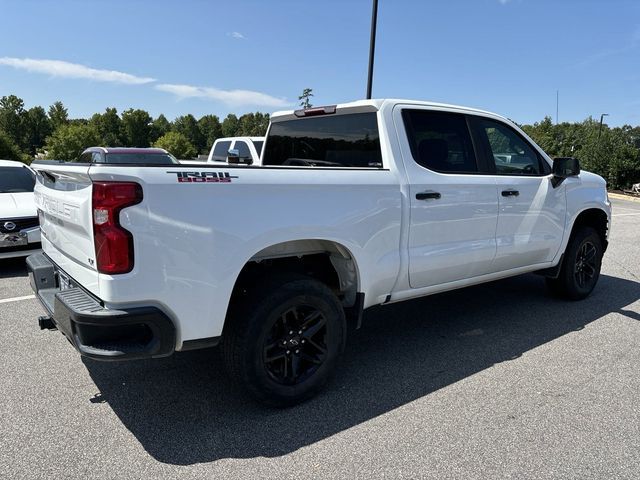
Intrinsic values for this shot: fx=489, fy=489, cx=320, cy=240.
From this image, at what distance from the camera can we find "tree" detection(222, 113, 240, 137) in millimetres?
105675

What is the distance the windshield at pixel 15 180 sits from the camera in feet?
24.3

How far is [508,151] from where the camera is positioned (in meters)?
4.52

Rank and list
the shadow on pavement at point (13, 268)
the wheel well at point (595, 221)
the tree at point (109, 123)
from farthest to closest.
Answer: the tree at point (109, 123) < the shadow on pavement at point (13, 268) < the wheel well at point (595, 221)

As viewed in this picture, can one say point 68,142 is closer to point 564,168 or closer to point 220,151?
point 220,151

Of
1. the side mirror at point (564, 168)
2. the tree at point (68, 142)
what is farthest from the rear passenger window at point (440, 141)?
the tree at point (68, 142)

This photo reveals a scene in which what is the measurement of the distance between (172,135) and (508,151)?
57.6 m

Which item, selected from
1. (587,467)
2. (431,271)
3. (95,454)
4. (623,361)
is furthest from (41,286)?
(623,361)

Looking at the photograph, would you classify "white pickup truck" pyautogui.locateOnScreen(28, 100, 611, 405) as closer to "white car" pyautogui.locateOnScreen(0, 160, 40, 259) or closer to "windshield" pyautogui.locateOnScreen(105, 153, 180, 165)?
"white car" pyautogui.locateOnScreen(0, 160, 40, 259)

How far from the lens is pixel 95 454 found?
2.61 metres

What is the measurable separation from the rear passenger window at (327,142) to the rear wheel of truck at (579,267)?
2.83 meters

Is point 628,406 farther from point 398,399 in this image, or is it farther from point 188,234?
point 188,234

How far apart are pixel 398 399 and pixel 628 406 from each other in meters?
1.51

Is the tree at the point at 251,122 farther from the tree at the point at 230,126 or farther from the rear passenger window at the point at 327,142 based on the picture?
the rear passenger window at the point at 327,142

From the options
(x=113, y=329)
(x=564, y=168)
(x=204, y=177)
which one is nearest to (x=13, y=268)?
(x=113, y=329)
